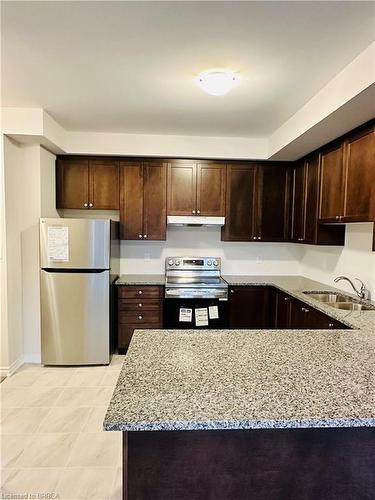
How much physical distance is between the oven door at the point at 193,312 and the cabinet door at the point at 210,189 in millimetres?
1077

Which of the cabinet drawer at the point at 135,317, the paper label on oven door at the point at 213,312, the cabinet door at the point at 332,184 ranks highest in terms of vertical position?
the cabinet door at the point at 332,184

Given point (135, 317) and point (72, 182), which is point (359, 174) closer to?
point (135, 317)

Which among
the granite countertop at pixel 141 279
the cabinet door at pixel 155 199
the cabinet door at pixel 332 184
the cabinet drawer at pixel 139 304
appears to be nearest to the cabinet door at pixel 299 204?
the cabinet door at pixel 332 184

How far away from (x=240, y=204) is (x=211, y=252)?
75 cm

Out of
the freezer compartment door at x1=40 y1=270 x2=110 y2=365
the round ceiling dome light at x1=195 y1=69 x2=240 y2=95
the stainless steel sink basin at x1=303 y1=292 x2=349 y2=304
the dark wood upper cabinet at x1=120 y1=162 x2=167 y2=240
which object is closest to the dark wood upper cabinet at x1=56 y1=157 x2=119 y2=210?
the dark wood upper cabinet at x1=120 y1=162 x2=167 y2=240

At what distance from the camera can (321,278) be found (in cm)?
383

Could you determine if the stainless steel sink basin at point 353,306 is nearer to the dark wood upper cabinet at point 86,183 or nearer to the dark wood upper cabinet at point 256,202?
the dark wood upper cabinet at point 256,202

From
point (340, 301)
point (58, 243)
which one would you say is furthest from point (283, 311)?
point (58, 243)

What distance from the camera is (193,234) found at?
431 centimetres

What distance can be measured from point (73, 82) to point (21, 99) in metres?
0.68

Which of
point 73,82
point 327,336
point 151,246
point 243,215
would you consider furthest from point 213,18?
point 151,246

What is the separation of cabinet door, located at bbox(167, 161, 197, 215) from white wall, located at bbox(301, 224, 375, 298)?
1606mm

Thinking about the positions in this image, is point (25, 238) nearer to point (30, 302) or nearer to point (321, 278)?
point (30, 302)

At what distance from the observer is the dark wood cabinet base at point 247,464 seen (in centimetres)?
115
